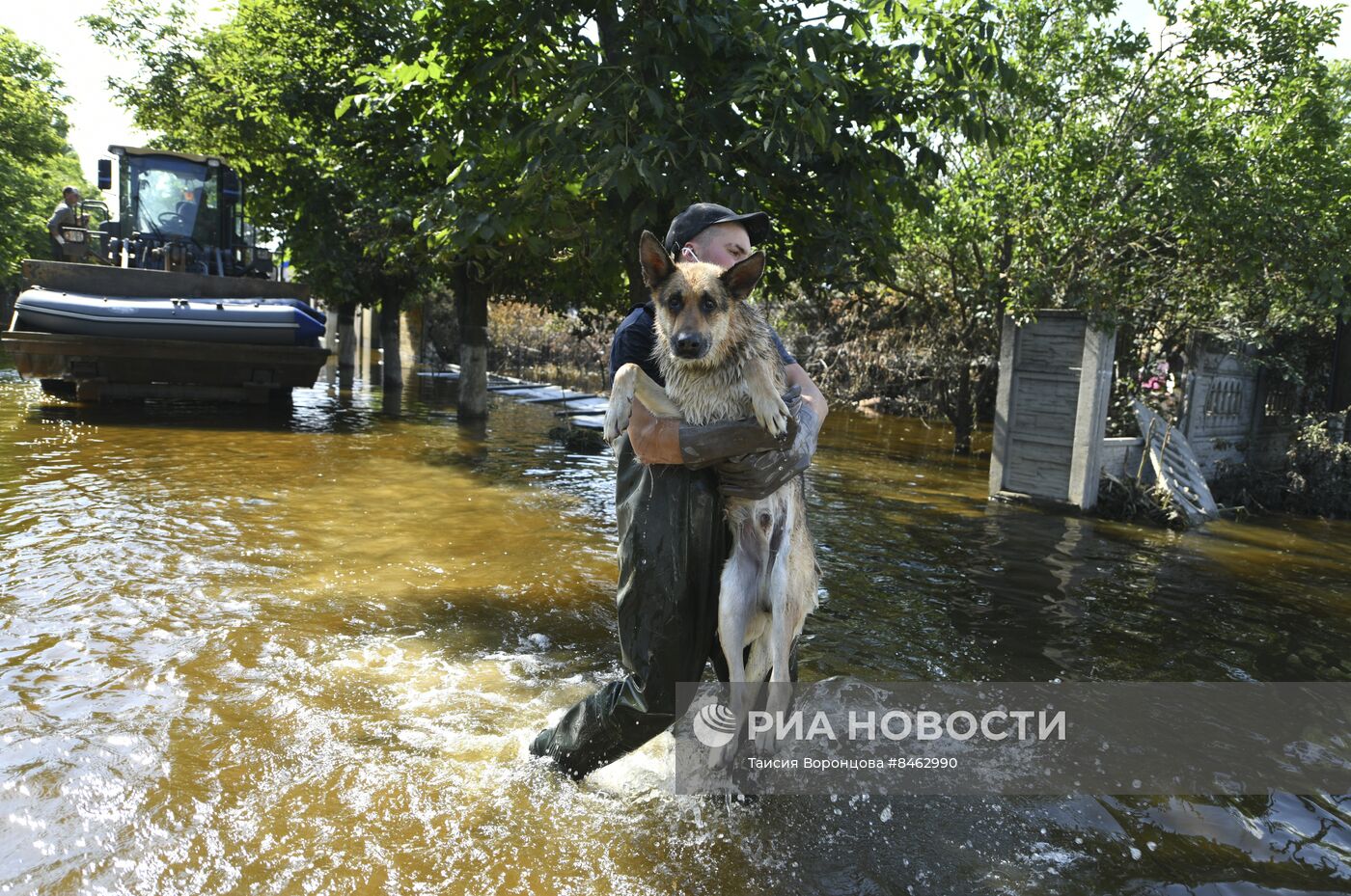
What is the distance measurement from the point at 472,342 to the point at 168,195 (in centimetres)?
624

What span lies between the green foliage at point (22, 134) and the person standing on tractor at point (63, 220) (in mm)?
16349

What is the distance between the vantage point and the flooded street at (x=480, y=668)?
3.10 m

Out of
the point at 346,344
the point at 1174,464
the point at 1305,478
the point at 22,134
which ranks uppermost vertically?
the point at 22,134

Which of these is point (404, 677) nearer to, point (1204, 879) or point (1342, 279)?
point (1204, 879)

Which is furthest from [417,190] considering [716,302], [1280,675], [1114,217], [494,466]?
[1280,675]

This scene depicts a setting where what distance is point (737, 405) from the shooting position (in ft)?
10.3

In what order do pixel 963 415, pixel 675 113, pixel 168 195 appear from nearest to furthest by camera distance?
pixel 675 113 → pixel 168 195 → pixel 963 415

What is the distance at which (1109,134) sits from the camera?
463 inches

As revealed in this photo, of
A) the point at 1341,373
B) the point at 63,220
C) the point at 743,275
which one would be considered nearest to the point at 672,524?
the point at 743,275

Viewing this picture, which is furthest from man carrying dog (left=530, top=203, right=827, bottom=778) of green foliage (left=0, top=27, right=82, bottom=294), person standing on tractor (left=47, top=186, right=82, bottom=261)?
green foliage (left=0, top=27, right=82, bottom=294)

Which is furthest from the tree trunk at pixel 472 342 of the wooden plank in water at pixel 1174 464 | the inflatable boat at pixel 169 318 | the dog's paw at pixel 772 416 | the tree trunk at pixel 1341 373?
the tree trunk at pixel 1341 373

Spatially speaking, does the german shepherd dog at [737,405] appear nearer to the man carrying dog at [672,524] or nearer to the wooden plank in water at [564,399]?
the man carrying dog at [672,524]

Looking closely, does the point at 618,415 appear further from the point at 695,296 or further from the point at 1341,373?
the point at 1341,373

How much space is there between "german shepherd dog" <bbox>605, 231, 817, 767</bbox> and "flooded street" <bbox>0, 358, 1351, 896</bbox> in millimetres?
725
